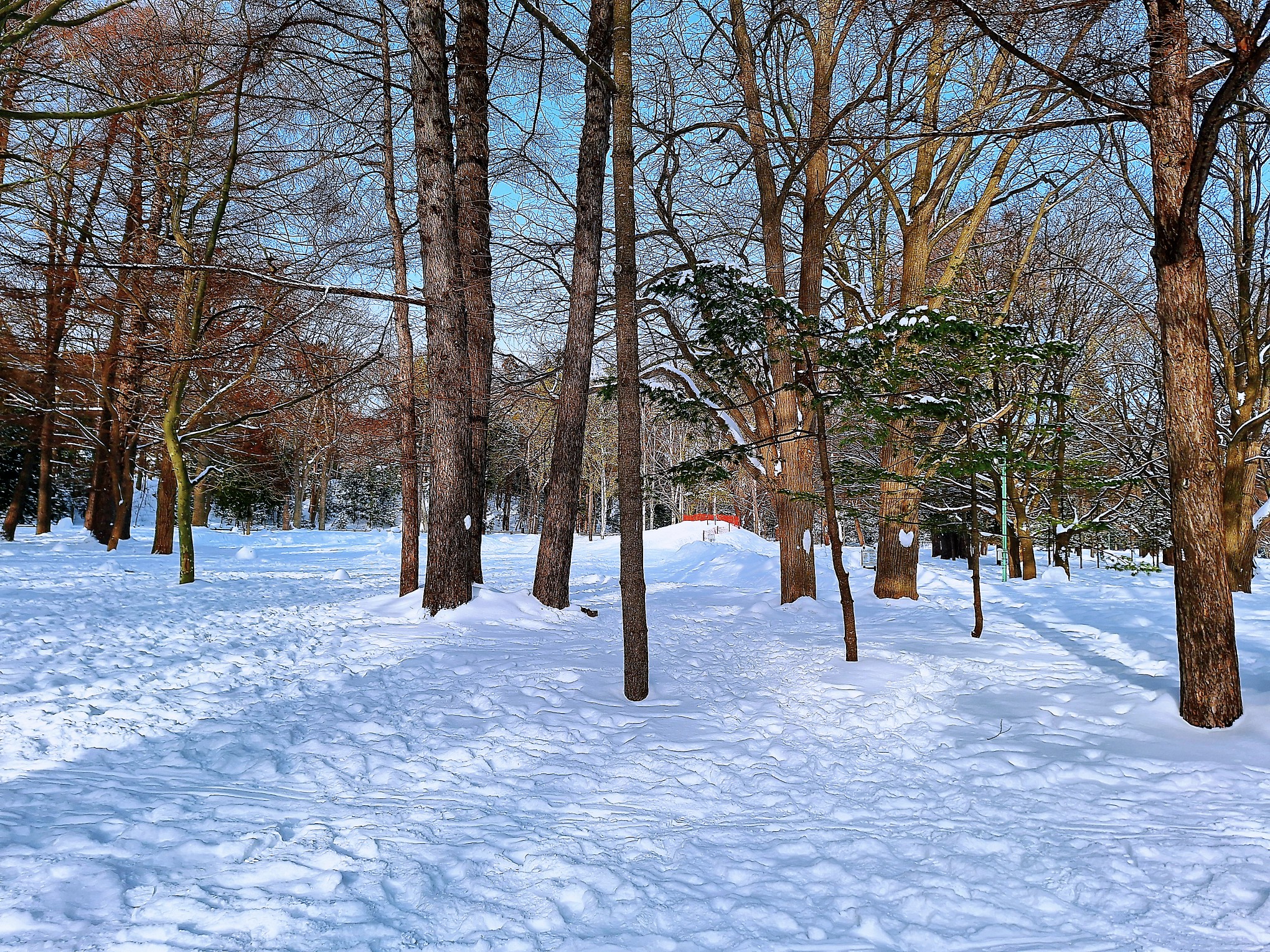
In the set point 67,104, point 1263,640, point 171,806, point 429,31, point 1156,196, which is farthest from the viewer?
point 67,104

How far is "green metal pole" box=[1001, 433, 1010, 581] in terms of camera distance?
877 centimetres

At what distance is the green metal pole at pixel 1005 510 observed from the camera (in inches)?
345

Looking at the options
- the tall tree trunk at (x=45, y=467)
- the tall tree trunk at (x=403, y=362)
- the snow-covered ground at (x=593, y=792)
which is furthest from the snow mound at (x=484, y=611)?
the tall tree trunk at (x=45, y=467)

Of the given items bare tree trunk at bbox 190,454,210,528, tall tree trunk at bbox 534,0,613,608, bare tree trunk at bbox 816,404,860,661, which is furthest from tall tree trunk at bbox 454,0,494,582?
bare tree trunk at bbox 190,454,210,528

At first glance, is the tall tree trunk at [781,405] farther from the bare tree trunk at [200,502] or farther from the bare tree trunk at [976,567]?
the bare tree trunk at [200,502]

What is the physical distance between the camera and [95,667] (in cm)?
569

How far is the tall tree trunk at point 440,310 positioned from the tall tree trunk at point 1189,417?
6.88m

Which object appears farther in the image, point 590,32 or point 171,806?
point 590,32

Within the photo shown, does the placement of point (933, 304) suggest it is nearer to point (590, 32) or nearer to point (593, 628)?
point (590, 32)

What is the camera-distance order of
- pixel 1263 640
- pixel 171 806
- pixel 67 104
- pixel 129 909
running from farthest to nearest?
1. pixel 67 104
2. pixel 1263 640
3. pixel 171 806
4. pixel 129 909

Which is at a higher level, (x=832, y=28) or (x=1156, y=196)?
(x=832, y=28)

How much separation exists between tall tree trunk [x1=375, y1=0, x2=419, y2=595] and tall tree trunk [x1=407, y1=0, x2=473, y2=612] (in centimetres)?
254

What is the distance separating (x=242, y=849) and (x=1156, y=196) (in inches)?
270

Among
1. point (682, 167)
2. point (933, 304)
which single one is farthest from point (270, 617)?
point (933, 304)
